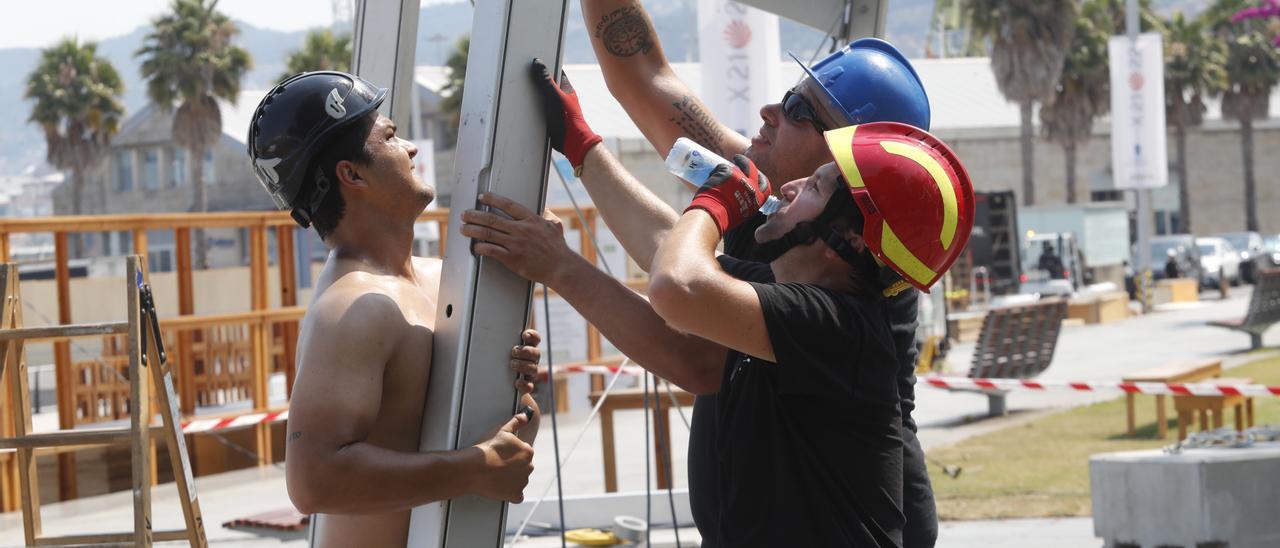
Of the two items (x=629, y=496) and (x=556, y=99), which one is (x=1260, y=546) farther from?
(x=556, y=99)

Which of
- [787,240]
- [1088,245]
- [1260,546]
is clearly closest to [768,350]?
[787,240]

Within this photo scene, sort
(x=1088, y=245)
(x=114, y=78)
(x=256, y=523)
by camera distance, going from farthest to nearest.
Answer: (x=114, y=78) < (x=1088, y=245) < (x=256, y=523)

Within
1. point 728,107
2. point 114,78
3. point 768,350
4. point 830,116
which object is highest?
point 114,78

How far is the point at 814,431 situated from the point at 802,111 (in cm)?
87

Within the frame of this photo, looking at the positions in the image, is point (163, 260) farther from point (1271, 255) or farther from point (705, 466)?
point (705, 466)

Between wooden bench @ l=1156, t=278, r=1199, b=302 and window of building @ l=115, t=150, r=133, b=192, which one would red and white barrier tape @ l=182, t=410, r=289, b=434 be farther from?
window of building @ l=115, t=150, r=133, b=192

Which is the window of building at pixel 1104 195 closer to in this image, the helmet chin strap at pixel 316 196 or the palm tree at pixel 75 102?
the palm tree at pixel 75 102

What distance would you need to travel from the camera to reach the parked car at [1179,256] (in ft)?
119

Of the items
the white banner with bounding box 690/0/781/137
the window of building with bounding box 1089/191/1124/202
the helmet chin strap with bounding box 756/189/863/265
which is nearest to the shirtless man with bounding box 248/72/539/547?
the helmet chin strap with bounding box 756/189/863/265

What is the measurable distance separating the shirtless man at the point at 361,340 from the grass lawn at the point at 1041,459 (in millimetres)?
6373

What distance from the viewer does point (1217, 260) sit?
121 feet

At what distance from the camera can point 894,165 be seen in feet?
8.02

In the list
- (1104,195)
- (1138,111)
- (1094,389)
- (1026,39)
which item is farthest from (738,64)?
(1104,195)

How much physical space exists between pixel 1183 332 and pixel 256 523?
17.5 m
